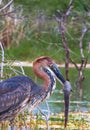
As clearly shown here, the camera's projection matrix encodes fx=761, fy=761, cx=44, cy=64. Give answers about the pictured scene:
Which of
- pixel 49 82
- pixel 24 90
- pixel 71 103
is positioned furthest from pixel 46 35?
pixel 24 90

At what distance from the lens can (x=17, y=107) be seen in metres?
8.62

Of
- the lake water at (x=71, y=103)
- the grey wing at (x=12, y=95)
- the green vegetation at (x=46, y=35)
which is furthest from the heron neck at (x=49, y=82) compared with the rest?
the green vegetation at (x=46, y=35)

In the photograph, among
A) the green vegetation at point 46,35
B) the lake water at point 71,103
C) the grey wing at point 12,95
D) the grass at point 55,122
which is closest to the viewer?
the grey wing at point 12,95

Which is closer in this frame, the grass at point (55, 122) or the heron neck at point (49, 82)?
the heron neck at point (49, 82)

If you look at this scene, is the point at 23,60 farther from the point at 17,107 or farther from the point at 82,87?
the point at 17,107

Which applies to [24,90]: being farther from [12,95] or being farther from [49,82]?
[49,82]

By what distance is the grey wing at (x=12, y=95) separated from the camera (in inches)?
337

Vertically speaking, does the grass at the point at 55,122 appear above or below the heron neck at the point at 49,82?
below

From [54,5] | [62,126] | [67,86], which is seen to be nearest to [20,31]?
[54,5]

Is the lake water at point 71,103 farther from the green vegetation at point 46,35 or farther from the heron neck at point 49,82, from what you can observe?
the heron neck at point 49,82

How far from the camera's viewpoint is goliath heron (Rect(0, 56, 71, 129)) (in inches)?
338

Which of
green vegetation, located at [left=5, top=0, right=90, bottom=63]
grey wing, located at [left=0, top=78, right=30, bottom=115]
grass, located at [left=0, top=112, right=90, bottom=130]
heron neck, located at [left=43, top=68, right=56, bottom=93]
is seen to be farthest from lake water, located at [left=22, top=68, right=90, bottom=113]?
grey wing, located at [left=0, top=78, right=30, bottom=115]

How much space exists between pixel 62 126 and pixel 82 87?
17.0 ft

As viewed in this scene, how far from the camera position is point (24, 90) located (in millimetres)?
8641
